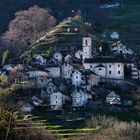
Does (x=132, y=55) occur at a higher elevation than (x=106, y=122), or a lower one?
higher

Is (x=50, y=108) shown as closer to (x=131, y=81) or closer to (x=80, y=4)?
(x=131, y=81)

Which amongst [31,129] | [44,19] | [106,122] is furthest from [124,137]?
[44,19]

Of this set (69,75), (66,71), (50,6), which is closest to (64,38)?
(66,71)

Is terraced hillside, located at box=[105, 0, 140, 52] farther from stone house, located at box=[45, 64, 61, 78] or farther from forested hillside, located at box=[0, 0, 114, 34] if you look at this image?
stone house, located at box=[45, 64, 61, 78]

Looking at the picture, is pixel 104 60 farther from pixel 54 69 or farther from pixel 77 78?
pixel 54 69

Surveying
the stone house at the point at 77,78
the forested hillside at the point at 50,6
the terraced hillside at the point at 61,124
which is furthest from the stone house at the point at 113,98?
the forested hillside at the point at 50,6

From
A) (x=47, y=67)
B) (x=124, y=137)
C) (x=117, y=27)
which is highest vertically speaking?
(x=117, y=27)

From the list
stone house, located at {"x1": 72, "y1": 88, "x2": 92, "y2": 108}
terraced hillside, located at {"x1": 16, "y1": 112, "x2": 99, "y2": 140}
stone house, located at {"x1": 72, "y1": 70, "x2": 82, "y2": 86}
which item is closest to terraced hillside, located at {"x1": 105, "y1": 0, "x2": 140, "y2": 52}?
stone house, located at {"x1": 72, "y1": 70, "x2": 82, "y2": 86}
